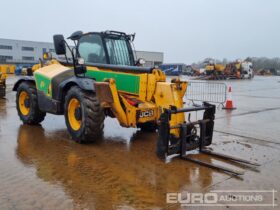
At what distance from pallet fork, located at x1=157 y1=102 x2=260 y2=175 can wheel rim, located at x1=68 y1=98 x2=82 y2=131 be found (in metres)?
2.05

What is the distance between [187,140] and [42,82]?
3926 mm

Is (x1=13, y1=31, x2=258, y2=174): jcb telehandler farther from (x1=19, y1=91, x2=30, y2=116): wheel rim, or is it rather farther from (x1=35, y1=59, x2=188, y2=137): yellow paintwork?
(x1=19, y1=91, x2=30, y2=116): wheel rim

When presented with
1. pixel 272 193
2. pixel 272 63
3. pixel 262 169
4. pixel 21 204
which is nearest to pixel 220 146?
pixel 262 169

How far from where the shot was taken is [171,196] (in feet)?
12.6

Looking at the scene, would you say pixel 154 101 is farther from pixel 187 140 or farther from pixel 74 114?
pixel 74 114

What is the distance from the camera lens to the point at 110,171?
4.67m

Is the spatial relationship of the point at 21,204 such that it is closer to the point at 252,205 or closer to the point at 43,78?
the point at 252,205

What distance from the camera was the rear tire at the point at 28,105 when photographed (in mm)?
7723

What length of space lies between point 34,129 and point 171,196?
4.76 metres

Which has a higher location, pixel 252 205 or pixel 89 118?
pixel 89 118

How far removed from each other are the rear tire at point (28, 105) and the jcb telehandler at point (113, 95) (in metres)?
0.13
